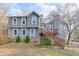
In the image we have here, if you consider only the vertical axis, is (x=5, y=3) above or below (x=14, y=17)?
above

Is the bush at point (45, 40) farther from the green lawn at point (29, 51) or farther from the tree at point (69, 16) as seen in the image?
the tree at point (69, 16)

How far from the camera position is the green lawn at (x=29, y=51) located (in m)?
1.89

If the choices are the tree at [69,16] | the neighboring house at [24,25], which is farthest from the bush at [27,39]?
the tree at [69,16]

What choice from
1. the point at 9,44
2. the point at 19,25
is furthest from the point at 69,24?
the point at 9,44

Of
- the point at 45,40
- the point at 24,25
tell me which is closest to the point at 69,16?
the point at 45,40

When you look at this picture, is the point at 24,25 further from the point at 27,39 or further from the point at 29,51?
the point at 29,51

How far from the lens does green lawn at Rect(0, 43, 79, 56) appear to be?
1892 millimetres

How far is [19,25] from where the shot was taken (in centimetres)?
192

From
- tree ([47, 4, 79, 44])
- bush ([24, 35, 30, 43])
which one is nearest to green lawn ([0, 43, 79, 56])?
bush ([24, 35, 30, 43])

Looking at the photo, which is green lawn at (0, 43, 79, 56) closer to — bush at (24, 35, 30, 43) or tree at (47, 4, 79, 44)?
bush at (24, 35, 30, 43)

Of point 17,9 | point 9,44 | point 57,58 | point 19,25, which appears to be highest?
point 17,9

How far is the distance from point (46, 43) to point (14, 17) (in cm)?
38

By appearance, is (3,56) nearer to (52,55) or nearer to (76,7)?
(52,55)

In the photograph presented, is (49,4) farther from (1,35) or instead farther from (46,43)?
(1,35)
